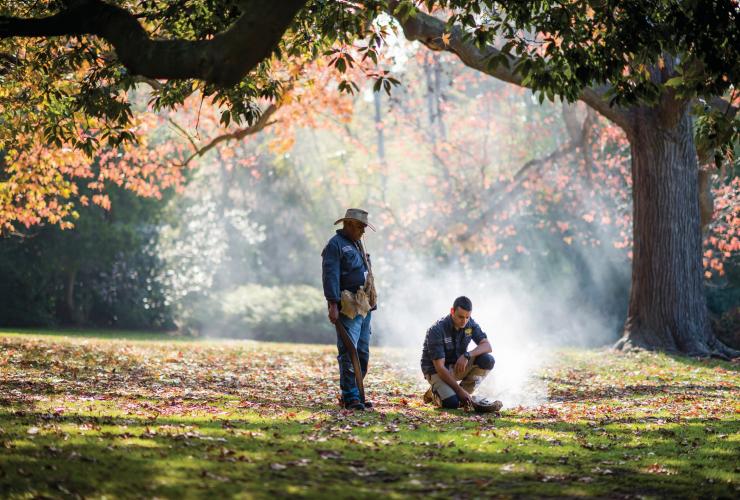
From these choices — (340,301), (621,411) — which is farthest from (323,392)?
(621,411)

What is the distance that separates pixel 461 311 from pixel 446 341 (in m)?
0.50

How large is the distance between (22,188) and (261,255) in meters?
21.0

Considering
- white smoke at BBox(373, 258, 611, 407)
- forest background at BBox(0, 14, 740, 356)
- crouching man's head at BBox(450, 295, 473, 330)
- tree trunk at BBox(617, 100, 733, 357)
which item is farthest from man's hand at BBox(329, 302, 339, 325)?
white smoke at BBox(373, 258, 611, 407)

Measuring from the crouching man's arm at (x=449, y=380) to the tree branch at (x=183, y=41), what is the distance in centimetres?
424

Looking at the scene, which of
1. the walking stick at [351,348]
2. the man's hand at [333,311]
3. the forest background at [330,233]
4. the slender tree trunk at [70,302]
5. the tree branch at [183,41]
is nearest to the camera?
the tree branch at [183,41]

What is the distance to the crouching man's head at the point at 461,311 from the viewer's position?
9.63 metres

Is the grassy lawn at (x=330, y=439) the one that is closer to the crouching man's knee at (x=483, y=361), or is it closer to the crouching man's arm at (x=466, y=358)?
the crouching man's arm at (x=466, y=358)

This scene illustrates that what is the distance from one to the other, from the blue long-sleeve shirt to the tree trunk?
10.4 metres

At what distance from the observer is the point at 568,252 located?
33.7 m

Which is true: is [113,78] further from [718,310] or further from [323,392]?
[718,310]

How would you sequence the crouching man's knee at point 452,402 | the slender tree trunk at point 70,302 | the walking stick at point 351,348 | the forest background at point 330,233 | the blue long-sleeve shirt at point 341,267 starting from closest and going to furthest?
the blue long-sleeve shirt at point 341,267, the walking stick at point 351,348, the crouching man's knee at point 452,402, the forest background at point 330,233, the slender tree trunk at point 70,302

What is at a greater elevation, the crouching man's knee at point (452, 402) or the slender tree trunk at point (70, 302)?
the slender tree trunk at point (70, 302)

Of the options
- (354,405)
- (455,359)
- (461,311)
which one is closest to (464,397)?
(455,359)

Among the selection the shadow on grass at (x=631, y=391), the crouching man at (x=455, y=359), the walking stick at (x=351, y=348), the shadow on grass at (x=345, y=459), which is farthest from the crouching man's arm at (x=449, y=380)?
the shadow on grass at (x=631, y=391)
